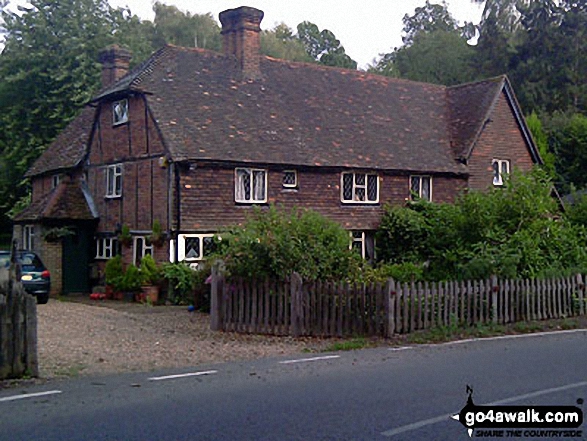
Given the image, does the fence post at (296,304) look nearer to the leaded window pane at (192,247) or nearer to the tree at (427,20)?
the leaded window pane at (192,247)

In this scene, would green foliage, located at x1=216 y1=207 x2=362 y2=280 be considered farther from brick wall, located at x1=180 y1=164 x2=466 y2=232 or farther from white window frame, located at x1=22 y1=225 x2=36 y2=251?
white window frame, located at x1=22 y1=225 x2=36 y2=251

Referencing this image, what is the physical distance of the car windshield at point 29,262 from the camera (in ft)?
82.8

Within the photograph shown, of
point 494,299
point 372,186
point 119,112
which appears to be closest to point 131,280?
point 119,112

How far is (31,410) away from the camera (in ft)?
32.0

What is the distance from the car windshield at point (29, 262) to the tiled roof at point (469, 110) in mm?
17581

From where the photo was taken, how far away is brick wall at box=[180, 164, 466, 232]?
27.1 meters

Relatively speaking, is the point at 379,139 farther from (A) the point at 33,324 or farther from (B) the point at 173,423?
(B) the point at 173,423

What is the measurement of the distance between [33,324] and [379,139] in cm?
2262

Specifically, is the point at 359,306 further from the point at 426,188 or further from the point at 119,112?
the point at 426,188

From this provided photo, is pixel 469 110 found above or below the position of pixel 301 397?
above

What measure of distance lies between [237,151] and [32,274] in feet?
25.3

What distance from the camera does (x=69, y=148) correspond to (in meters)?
35.8

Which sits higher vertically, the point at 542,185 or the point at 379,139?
the point at 379,139

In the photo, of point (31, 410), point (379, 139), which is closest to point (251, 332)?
point (31, 410)
